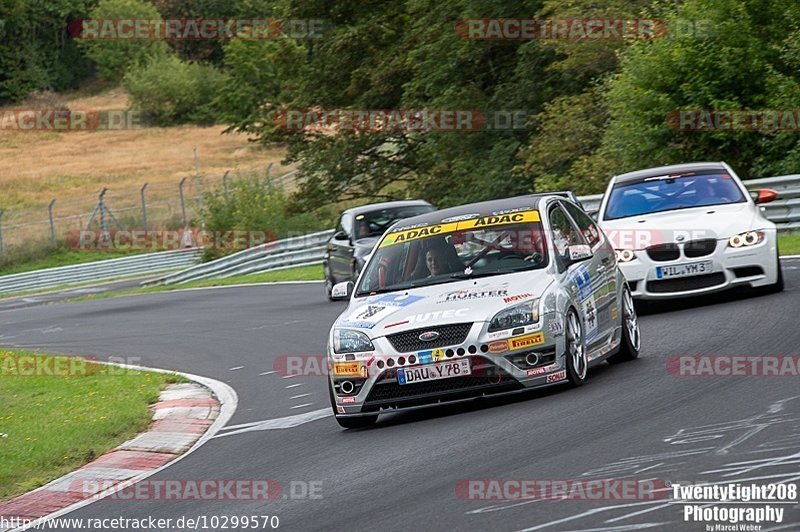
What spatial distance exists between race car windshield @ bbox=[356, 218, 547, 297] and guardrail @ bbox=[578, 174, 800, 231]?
1175cm

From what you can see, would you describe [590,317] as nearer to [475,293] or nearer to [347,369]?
[475,293]

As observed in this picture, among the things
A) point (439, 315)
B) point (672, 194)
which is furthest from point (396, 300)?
point (672, 194)

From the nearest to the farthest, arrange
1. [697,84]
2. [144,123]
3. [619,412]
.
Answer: [619,412]
[697,84]
[144,123]

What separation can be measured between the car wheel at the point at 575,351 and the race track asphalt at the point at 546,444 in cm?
11

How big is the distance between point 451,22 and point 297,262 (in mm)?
8995

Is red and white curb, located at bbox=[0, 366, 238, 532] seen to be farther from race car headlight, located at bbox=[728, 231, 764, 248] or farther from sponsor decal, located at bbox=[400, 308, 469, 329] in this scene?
race car headlight, located at bbox=[728, 231, 764, 248]

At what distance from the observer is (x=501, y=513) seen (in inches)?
260

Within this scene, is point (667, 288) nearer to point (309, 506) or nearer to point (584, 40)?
point (309, 506)

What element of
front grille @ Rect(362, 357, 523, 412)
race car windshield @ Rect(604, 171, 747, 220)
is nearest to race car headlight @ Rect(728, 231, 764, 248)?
race car windshield @ Rect(604, 171, 747, 220)

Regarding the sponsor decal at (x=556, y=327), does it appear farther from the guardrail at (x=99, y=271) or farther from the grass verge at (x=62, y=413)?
the guardrail at (x=99, y=271)

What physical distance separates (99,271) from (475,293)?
44.2 m

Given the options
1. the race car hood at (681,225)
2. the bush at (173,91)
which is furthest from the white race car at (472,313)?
the bush at (173,91)

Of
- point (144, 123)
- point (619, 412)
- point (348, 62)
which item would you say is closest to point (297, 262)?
point (348, 62)

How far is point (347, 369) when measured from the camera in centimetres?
994
